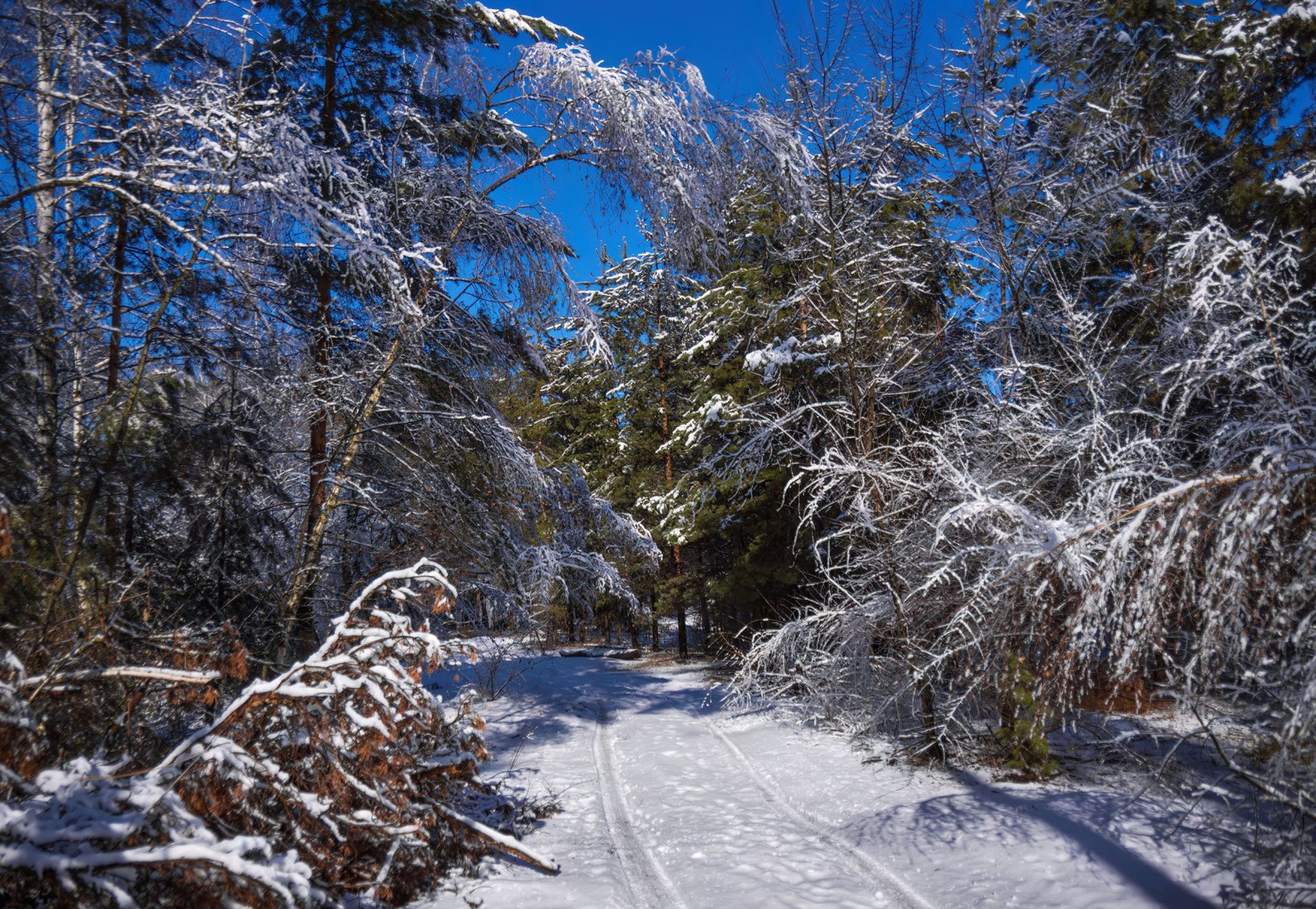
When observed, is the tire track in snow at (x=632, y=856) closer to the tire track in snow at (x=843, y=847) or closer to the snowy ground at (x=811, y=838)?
the snowy ground at (x=811, y=838)

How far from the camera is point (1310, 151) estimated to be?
338 inches

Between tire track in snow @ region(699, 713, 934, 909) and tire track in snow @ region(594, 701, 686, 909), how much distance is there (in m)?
1.51

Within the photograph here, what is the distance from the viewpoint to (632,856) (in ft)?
21.2

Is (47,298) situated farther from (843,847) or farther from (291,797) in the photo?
(843,847)

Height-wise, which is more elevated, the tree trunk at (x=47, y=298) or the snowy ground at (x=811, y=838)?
the tree trunk at (x=47, y=298)

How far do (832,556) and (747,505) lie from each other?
385 centimetres

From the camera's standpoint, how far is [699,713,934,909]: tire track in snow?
541 centimetres

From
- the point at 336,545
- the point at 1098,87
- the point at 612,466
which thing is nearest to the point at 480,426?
the point at 336,545

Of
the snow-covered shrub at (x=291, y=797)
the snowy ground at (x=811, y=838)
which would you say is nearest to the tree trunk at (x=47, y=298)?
the snow-covered shrub at (x=291, y=797)

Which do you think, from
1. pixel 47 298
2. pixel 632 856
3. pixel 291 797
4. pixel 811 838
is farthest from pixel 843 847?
pixel 47 298

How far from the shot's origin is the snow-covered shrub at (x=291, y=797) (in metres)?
2.94

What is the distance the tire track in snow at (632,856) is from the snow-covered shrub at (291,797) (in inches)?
28.7

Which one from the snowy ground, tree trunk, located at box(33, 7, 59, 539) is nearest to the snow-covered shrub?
the snowy ground

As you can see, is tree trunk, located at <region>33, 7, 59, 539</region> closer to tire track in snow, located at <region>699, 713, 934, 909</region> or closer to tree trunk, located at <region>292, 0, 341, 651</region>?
tree trunk, located at <region>292, 0, 341, 651</region>
